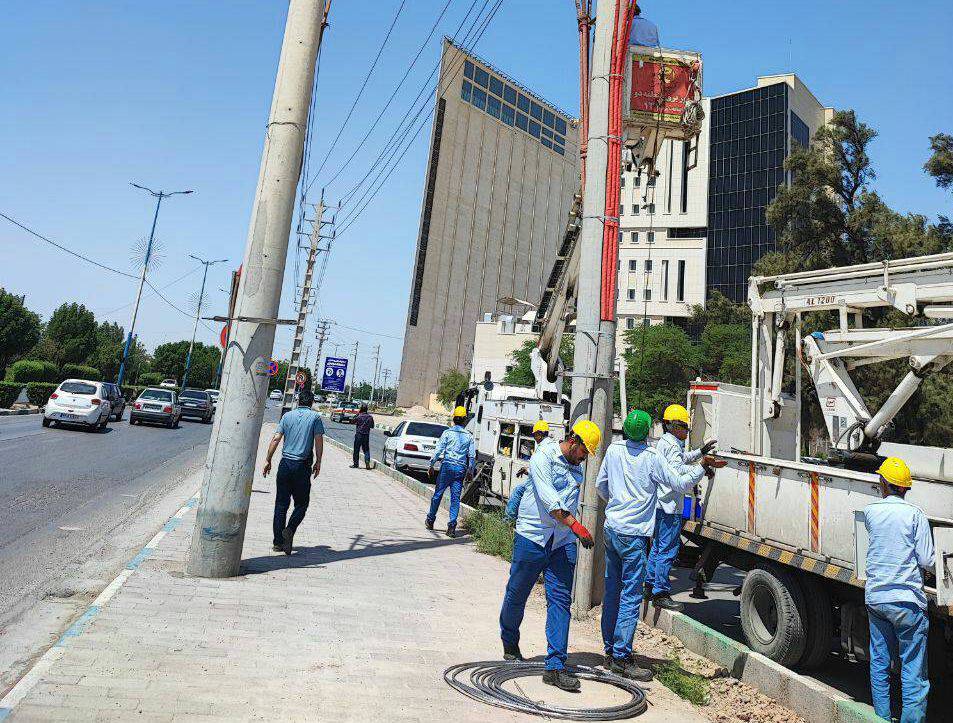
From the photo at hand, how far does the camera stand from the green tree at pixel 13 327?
42.3 meters

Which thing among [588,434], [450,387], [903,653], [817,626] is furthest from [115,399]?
[450,387]

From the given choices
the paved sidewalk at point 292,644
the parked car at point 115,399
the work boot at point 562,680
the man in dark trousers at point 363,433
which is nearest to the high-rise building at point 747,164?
the man in dark trousers at point 363,433

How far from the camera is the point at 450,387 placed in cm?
7694

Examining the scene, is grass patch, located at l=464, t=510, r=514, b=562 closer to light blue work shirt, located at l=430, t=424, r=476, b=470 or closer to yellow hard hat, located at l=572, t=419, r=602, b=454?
light blue work shirt, located at l=430, t=424, r=476, b=470

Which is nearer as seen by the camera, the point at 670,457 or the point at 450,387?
the point at 670,457

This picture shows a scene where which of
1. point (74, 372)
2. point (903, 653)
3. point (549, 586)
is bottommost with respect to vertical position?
point (903, 653)

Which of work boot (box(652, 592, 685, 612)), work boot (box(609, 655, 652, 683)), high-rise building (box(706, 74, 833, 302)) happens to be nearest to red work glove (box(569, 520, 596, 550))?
work boot (box(609, 655, 652, 683))

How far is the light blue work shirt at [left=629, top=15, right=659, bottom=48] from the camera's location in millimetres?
11625

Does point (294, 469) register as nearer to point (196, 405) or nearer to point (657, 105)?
point (657, 105)

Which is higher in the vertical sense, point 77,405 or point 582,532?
point 77,405

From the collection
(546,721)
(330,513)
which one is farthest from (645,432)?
(330,513)

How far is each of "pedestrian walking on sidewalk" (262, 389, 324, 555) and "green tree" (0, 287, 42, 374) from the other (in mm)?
42997

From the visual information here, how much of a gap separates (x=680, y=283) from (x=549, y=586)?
71.5 meters

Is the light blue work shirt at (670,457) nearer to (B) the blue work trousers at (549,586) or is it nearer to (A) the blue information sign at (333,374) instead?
(B) the blue work trousers at (549,586)
